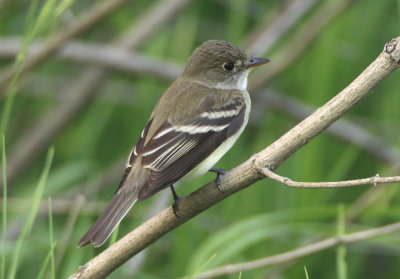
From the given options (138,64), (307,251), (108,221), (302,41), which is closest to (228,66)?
(302,41)

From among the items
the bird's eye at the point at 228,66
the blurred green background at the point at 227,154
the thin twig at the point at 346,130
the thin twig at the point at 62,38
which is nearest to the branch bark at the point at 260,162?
the blurred green background at the point at 227,154

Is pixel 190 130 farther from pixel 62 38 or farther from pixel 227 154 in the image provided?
pixel 62 38

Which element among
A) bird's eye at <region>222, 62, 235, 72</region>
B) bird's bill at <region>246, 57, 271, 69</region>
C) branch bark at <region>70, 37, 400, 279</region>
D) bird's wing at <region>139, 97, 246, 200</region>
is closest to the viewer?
branch bark at <region>70, 37, 400, 279</region>

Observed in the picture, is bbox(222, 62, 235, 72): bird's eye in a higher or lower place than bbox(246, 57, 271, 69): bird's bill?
higher

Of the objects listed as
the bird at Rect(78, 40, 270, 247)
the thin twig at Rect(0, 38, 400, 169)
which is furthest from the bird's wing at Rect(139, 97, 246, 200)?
the thin twig at Rect(0, 38, 400, 169)

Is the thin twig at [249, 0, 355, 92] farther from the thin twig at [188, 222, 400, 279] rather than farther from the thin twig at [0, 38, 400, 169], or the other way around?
the thin twig at [188, 222, 400, 279]

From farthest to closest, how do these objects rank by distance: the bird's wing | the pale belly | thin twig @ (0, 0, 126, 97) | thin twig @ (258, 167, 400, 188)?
thin twig @ (0, 0, 126, 97) < the pale belly < the bird's wing < thin twig @ (258, 167, 400, 188)
